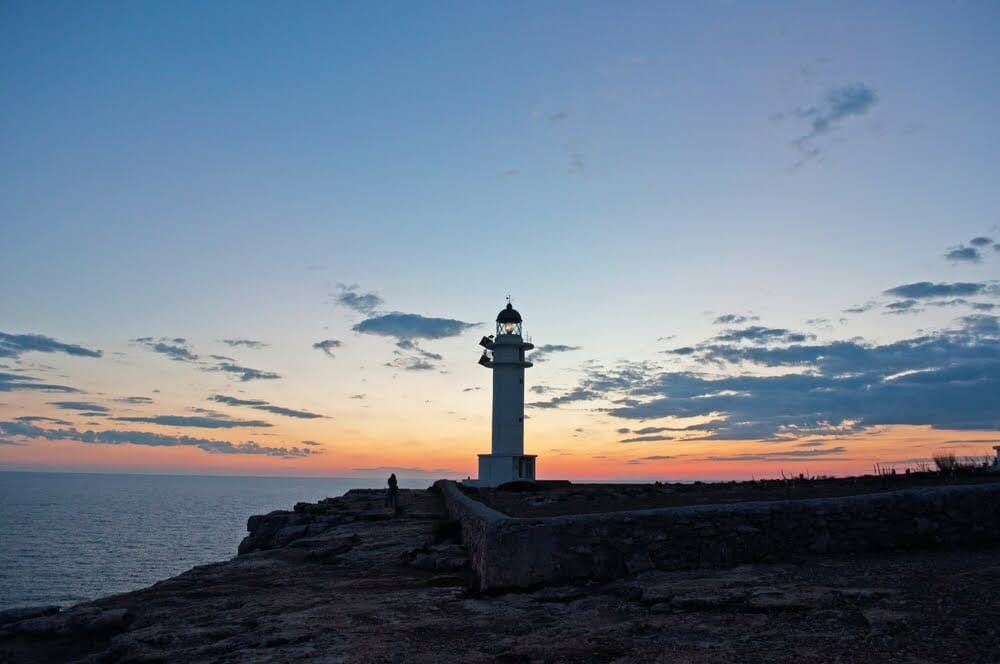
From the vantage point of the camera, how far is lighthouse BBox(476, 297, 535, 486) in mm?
36344

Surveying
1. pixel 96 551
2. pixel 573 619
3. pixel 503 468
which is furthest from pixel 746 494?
→ pixel 96 551

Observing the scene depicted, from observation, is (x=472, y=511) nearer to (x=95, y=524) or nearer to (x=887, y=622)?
(x=887, y=622)

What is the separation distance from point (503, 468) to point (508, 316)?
845cm

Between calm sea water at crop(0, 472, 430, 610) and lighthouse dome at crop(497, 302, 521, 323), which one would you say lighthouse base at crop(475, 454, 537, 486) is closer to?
lighthouse dome at crop(497, 302, 521, 323)

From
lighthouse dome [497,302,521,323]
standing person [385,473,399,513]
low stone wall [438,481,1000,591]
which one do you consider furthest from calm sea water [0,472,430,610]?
low stone wall [438,481,1000,591]

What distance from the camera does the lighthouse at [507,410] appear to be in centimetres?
3634

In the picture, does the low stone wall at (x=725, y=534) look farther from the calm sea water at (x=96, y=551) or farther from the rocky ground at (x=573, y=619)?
the calm sea water at (x=96, y=551)

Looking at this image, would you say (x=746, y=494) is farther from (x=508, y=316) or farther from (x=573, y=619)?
(x=508, y=316)

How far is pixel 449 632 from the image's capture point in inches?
289

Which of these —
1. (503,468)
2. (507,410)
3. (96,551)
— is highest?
(507,410)

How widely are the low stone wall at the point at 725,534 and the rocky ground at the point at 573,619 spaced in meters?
0.28

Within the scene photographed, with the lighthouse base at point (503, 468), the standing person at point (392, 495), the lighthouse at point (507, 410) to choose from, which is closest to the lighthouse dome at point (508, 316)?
the lighthouse at point (507, 410)

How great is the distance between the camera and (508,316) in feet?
133

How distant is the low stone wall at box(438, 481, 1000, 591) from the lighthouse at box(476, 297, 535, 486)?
27.1 meters
